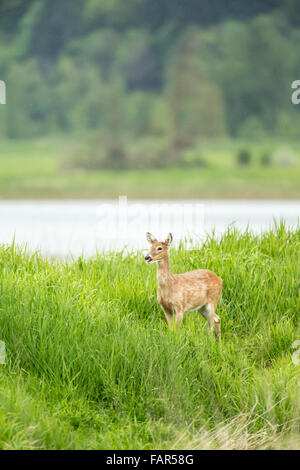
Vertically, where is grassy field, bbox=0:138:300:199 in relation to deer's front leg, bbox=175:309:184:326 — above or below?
above

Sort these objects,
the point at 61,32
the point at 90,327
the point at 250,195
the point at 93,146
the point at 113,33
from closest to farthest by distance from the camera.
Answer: the point at 90,327, the point at 250,195, the point at 93,146, the point at 113,33, the point at 61,32

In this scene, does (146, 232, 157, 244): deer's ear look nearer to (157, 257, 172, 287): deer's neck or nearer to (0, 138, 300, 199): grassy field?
(157, 257, 172, 287): deer's neck

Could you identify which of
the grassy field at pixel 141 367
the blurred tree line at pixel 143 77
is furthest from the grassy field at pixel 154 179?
the grassy field at pixel 141 367

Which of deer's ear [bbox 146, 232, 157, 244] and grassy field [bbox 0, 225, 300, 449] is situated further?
deer's ear [bbox 146, 232, 157, 244]

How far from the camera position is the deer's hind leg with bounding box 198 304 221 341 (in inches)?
116

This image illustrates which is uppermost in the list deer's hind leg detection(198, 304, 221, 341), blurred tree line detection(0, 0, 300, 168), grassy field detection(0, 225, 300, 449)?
blurred tree line detection(0, 0, 300, 168)

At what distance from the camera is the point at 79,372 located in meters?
2.76

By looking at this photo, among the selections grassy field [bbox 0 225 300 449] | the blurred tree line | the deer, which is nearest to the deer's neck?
the deer

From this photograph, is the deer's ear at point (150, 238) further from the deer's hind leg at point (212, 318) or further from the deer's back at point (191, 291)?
the deer's hind leg at point (212, 318)

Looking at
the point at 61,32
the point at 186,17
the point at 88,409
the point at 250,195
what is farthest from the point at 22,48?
the point at 88,409
